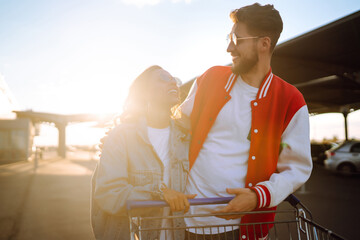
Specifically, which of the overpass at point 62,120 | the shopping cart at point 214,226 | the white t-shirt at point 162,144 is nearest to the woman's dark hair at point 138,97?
the white t-shirt at point 162,144

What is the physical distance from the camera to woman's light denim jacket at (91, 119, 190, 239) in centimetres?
175

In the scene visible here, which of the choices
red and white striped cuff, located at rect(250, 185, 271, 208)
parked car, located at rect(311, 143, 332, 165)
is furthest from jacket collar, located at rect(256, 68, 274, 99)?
parked car, located at rect(311, 143, 332, 165)

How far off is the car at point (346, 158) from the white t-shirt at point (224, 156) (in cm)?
1283

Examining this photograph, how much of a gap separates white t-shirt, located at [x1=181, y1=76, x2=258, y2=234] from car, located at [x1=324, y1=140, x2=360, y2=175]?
1283cm

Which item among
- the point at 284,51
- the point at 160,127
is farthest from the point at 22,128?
the point at 160,127

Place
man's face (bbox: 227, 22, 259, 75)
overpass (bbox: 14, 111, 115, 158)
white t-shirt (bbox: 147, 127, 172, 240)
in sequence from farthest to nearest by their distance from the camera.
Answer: overpass (bbox: 14, 111, 115, 158)
white t-shirt (bbox: 147, 127, 172, 240)
man's face (bbox: 227, 22, 259, 75)

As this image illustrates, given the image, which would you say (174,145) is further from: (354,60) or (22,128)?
(22,128)

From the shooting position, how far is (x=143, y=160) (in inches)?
79.8

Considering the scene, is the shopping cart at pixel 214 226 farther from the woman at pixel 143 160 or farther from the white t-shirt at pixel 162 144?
the white t-shirt at pixel 162 144

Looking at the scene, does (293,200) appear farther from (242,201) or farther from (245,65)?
(245,65)

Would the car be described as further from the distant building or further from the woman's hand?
the distant building

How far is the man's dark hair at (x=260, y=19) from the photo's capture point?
2.03 meters

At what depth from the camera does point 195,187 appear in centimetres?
205

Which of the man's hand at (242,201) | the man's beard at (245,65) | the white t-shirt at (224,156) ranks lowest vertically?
the man's hand at (242,201)
